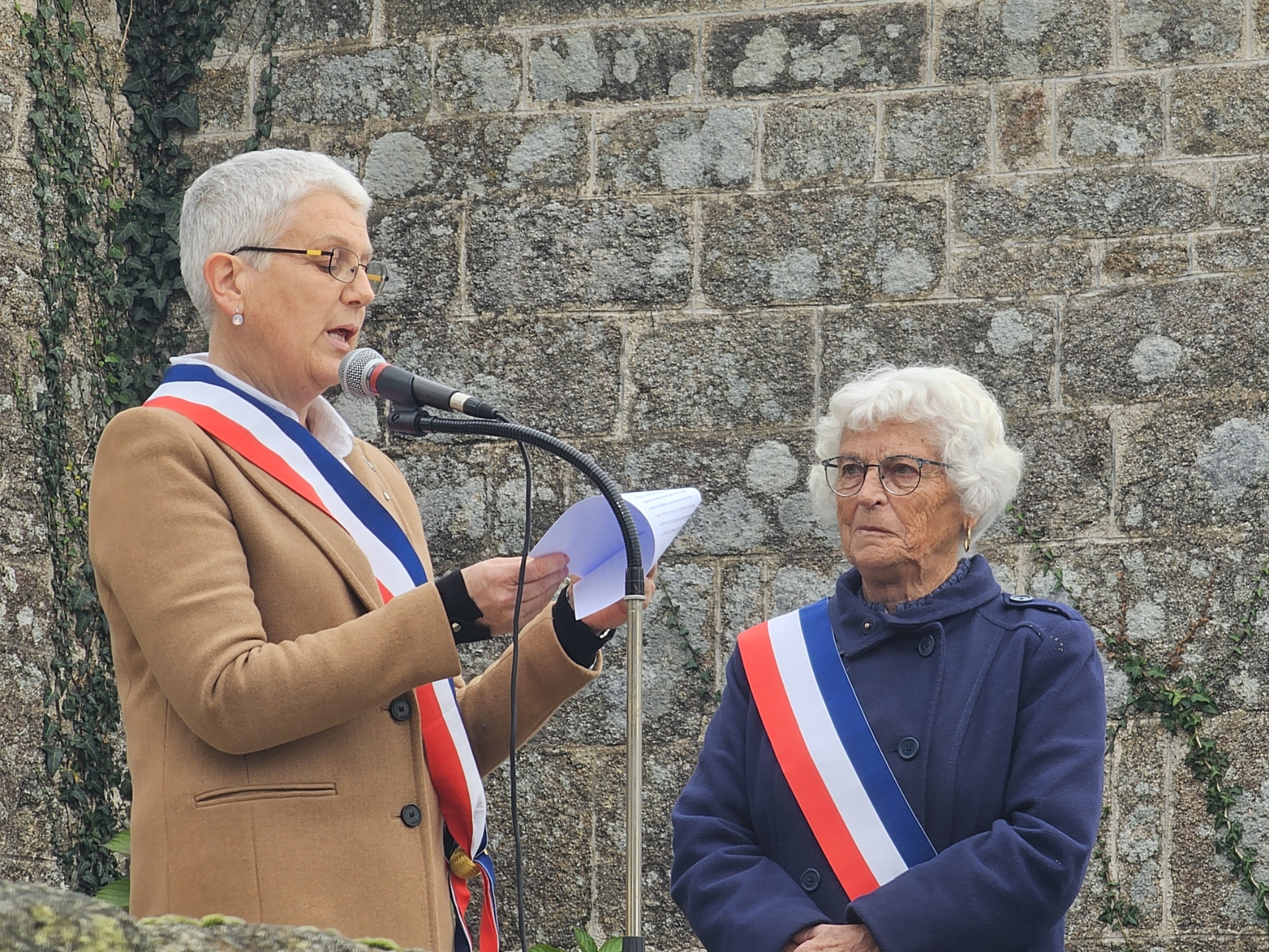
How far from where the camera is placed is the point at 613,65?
4.72 meters

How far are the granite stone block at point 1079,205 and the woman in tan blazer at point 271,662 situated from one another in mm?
2302

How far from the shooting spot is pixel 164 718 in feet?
7.86

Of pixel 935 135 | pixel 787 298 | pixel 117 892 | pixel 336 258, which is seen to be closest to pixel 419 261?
pixel 787 298

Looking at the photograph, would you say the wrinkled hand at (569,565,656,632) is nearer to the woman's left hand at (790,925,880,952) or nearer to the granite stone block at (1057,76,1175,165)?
the woman's left hand at (790,925,880,952)

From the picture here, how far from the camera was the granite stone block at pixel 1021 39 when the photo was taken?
4.43 meters

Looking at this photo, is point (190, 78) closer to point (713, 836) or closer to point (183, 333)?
point (183, 333)

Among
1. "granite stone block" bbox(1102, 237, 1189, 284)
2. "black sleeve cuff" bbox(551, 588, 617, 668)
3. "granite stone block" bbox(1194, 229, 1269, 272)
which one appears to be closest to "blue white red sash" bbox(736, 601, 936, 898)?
"black sleeve cuff" bbox(551, 588, 617, 668)

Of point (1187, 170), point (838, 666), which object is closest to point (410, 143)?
point (1187, 170)

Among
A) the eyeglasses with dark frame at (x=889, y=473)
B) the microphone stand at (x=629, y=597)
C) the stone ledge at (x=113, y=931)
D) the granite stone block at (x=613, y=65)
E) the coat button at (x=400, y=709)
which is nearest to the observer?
the stone ledge at (x=113, y=931)

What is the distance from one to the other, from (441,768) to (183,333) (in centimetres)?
258

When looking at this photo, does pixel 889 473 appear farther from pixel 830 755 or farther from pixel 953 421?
pixel 830 755

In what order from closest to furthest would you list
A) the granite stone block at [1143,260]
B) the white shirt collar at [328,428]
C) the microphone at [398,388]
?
the microphone at [398,388]
the white shirt collar at [328,428]
the granite stone block at [1143,260]

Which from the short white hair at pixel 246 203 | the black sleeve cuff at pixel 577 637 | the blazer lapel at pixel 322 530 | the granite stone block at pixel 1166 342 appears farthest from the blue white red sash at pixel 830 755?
the granite stone block at pixel 1166 342

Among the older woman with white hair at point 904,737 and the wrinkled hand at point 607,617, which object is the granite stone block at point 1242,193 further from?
the wrinkled hand at point 607,617
